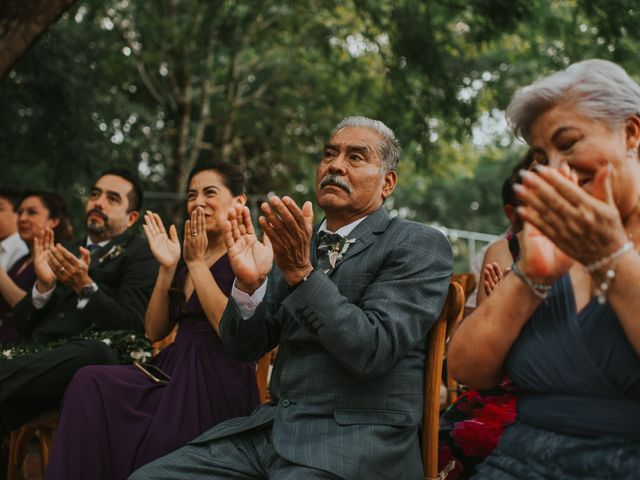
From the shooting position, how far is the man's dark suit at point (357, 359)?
224 cm

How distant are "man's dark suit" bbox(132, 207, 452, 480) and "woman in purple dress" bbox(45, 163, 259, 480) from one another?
0.48m

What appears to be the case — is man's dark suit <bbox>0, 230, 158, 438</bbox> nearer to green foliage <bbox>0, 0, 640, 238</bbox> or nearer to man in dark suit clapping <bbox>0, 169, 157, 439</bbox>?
man in dark suit clapping <bbox>0, 169, 157, 439</bbox>

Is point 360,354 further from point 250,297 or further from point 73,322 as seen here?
point 73,322

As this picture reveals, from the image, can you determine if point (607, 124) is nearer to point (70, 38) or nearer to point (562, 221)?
point (562, 221)

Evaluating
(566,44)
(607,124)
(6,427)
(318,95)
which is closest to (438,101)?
(566,44)

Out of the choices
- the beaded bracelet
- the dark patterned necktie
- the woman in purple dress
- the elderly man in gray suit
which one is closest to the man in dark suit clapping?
the woman in purple dress

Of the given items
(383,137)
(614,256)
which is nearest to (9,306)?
(383,137)

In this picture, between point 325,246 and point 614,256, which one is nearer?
point 614,256

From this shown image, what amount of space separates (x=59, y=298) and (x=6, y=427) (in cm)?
88

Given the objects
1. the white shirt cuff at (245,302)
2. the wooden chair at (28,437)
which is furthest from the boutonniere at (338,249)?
the wooden chair at (28,437)

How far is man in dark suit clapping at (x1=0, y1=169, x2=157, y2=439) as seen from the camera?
11.6 ft

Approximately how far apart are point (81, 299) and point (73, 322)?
0.34m

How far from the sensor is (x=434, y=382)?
251cm

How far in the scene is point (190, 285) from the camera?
358cm
